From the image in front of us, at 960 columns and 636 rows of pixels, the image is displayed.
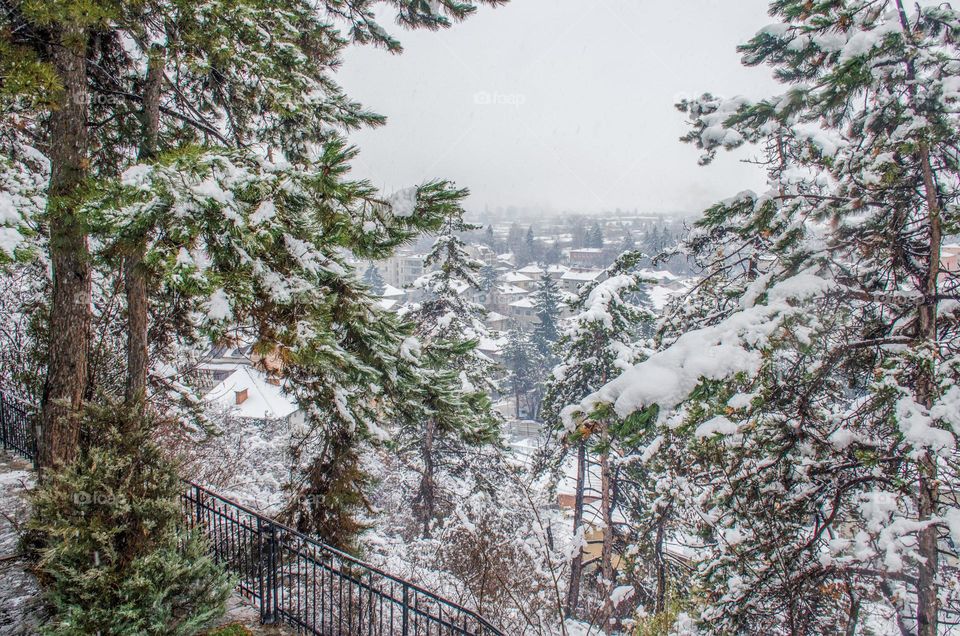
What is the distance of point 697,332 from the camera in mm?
4461

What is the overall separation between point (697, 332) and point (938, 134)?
11.0ft

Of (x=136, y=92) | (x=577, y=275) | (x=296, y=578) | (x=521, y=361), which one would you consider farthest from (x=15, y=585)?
(x=577, y=275)

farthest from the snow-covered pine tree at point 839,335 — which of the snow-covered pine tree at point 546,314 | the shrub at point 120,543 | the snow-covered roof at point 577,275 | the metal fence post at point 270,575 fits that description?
the snow-covered roof at point 577,275

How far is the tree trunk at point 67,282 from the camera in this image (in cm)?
490

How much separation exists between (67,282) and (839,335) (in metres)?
9.78

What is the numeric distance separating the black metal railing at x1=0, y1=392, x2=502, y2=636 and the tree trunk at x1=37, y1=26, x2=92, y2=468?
164cm

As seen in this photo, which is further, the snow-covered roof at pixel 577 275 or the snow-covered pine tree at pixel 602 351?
the snow-covered roof at pixel 577 275

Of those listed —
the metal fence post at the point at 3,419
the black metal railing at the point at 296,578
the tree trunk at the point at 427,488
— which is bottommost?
the tree trunk at the point at 427,488

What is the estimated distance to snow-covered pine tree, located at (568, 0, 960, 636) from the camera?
4.22m

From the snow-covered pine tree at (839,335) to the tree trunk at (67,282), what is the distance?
581 cm

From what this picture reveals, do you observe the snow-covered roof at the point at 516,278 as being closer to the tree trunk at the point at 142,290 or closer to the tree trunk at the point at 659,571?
the tree trunk at the point at 659,571

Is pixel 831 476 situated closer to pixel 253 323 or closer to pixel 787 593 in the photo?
pixel 787 593

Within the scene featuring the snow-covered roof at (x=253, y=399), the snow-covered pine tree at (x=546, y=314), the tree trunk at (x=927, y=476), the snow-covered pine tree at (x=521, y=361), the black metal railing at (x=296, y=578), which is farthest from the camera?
the snow-covered pine tree at (x=521, y=361)

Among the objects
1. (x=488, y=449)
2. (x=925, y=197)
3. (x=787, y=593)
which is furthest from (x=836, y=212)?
(x=488, y=449)
